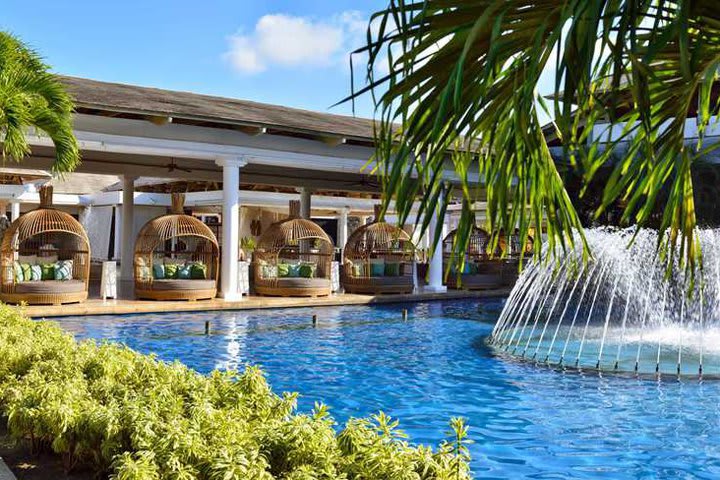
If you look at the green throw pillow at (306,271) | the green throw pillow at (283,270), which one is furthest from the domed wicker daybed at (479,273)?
the green throw pillow at (283,270)

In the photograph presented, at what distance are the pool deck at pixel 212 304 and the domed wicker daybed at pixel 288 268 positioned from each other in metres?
0.40

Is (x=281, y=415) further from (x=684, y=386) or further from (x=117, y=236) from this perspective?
(x=117, y=236)

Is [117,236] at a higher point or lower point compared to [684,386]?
higher

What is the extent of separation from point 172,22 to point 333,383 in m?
10.8

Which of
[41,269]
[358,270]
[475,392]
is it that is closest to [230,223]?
[41,269]

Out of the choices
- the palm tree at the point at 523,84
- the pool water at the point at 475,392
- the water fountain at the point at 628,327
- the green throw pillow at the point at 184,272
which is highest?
the palm tree at the point at 523,84

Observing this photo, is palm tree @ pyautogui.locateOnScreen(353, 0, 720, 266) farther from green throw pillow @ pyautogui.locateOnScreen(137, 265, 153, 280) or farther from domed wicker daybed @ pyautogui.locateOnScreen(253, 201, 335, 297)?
domed wicker daybed @ pyautogui.locateOnScreen(253, 201, 335, 297)

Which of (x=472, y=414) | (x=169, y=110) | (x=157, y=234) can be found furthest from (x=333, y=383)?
(x=157, y=234)

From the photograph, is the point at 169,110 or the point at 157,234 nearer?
the point at 169,110

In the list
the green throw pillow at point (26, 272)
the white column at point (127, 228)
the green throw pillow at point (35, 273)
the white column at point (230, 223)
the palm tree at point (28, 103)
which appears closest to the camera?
the palm tree at point (28, 103)

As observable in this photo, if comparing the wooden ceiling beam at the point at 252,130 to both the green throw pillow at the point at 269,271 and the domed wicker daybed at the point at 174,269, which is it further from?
the green throw pillow at the point at 269,271

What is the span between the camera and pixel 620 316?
59.1 ft

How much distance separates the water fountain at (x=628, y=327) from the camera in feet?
32.7

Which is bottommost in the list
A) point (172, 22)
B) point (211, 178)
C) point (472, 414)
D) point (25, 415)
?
point (472, 414)
